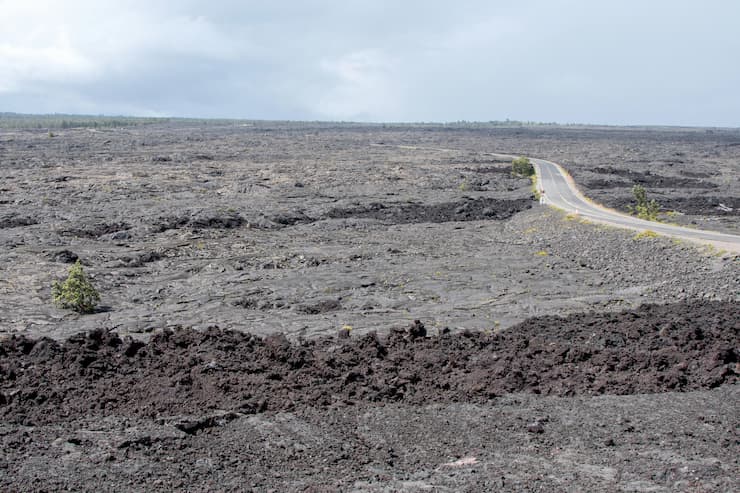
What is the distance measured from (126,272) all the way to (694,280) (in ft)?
76.1

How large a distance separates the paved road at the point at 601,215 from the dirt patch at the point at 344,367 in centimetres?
1321

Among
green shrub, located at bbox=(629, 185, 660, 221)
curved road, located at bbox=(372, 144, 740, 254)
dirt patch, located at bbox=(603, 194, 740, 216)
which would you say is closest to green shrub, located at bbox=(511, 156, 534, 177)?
curved road, located at bbox=(372, 144, 740, 254)

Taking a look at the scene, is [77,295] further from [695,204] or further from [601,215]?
[695,204]

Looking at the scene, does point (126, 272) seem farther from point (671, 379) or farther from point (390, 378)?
point (671, 379)

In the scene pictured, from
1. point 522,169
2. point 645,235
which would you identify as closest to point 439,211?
point 645,235

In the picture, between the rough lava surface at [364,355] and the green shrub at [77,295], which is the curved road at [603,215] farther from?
the green shrub at [77,295]

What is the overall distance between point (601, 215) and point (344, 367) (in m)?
31.0

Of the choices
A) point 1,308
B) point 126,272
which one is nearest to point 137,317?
point 1,308

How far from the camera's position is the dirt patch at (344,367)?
15.0 metres

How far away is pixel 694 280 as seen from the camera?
27.3m

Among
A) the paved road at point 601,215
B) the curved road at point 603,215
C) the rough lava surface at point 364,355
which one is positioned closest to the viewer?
the rough lava surface at point 364,355

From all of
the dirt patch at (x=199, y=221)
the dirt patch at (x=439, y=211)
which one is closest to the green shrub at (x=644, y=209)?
the dirt patch at (x=439, y=211)

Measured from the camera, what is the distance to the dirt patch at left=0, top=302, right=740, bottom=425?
1499 centimetres

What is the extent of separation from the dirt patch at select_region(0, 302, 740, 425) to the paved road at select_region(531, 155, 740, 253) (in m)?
13.2
